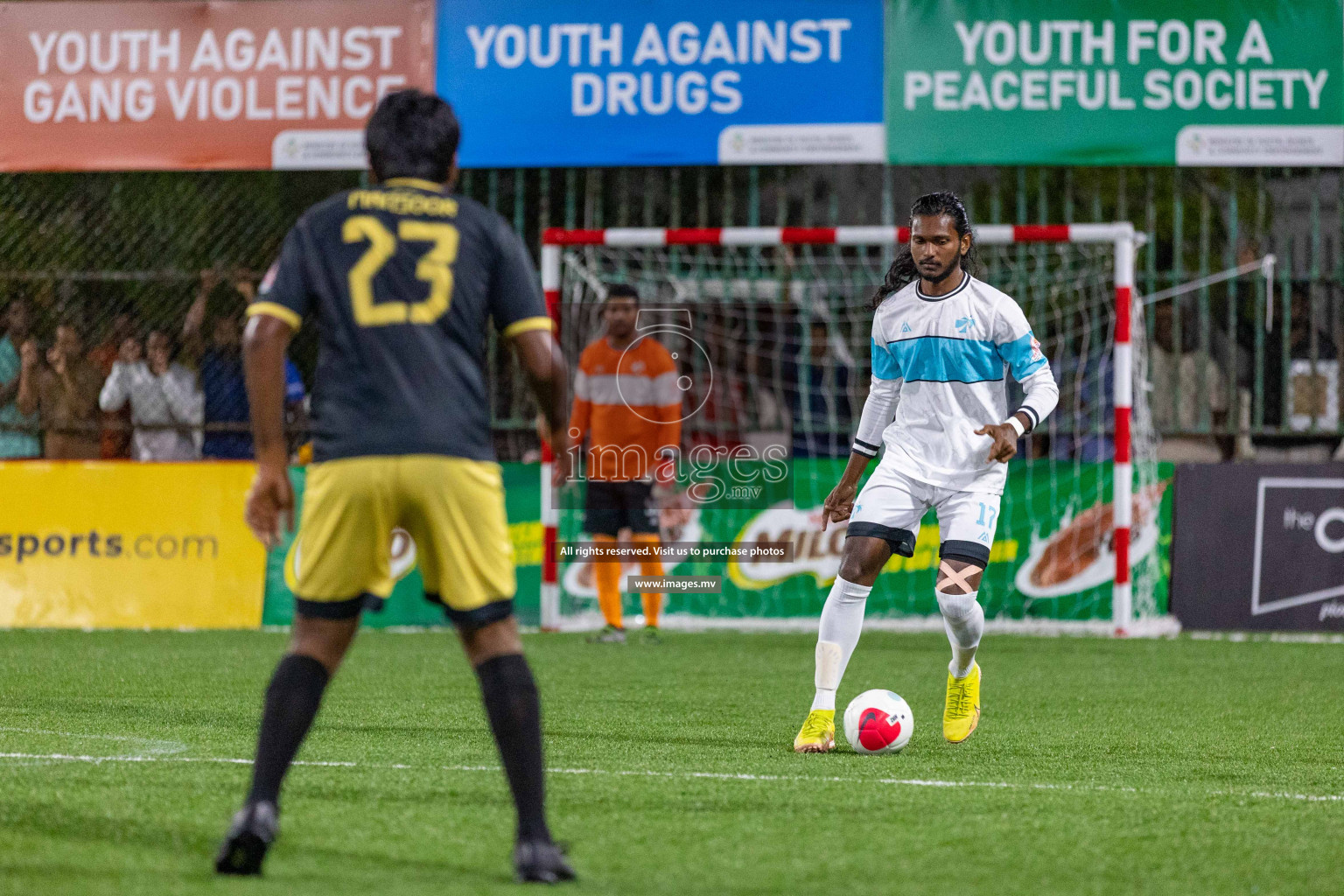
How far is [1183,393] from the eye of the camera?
43.1ft

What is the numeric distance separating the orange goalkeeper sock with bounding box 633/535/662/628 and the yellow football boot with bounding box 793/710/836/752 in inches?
206

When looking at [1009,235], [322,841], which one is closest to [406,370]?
[322,841]

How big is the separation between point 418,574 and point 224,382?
82.2 inches

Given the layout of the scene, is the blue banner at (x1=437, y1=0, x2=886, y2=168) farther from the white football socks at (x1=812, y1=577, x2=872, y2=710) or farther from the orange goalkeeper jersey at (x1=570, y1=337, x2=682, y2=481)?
the white football socks at (x1=812, y1=577, x2=872, y2=710)

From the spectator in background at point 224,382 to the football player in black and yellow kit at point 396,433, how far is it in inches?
357

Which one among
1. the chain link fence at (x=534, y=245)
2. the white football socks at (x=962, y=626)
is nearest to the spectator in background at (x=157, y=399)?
the chain link fence at (x=534, y=245)

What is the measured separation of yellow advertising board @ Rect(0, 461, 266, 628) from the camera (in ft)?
41.1

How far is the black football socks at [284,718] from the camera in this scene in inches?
156

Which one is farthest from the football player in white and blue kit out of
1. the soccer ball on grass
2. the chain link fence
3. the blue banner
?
the chain link fence

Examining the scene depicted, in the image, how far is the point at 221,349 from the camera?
13.2m

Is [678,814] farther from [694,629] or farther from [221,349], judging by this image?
[221,349]

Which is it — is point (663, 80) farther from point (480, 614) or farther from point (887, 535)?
point (480, 614)

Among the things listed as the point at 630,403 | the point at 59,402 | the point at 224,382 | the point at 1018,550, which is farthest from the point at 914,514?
the point at 59,402

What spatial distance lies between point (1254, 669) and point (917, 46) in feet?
16.8
